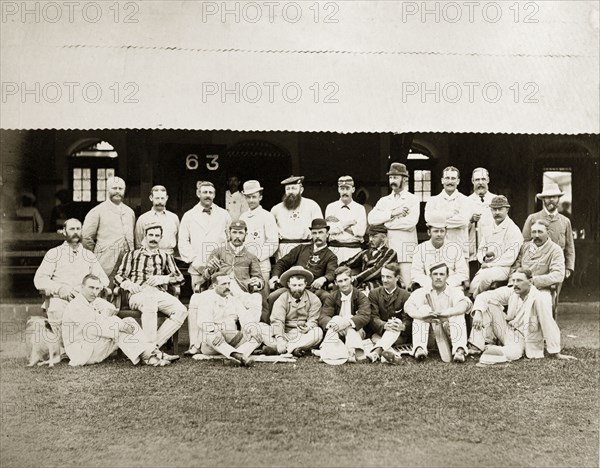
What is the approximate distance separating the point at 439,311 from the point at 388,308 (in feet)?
1.66

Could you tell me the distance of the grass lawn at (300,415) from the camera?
4.08m

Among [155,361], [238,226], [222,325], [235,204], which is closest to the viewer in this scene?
[155,361]

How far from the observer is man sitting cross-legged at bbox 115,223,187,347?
269 inches

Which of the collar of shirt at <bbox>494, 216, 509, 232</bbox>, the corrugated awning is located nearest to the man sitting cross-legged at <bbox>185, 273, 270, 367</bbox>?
the corrugated awning

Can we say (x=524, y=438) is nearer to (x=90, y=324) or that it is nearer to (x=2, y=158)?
(x=90, y=324)

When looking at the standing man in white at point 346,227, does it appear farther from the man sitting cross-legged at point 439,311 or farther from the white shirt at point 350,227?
the man sitting cross-legged at point 439,311

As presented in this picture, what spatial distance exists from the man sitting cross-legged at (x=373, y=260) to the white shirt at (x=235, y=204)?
130 inches

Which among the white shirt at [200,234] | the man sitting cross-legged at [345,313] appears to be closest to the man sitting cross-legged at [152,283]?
the white shirt at [200,234]

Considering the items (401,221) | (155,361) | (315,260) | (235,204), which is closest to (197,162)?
(235,204)

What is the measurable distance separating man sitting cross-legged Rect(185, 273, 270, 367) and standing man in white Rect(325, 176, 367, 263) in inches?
56.4

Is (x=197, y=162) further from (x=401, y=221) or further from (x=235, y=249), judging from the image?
(x=401, y=221)

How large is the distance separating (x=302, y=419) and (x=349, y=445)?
55cm

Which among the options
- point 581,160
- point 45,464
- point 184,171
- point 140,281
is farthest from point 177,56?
point 581,160

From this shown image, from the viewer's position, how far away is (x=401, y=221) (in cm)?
763
